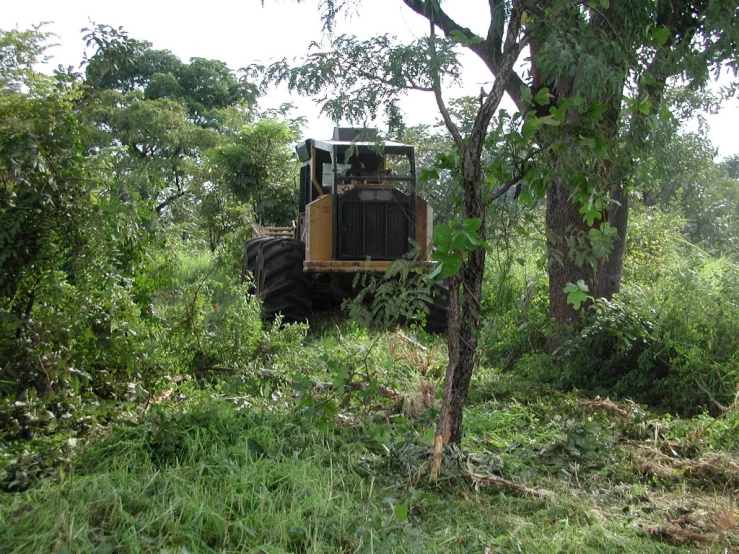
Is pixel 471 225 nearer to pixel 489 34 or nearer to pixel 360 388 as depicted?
pixel 360 388

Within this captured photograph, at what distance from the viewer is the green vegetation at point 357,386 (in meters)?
3.39

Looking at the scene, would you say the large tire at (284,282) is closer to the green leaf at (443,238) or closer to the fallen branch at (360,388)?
the fallen branch at (360,388)

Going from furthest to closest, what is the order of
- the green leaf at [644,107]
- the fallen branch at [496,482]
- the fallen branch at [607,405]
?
the fallen branch at [607,405]
the green leaf at [644,107]
the fallen branch at [496,482]

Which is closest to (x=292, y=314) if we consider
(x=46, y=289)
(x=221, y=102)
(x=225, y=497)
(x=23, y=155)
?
(x=46, y=289)

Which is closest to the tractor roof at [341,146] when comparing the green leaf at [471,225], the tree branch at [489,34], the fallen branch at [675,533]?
the tree branch at [489,34]

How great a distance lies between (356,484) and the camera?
3877 millimetres

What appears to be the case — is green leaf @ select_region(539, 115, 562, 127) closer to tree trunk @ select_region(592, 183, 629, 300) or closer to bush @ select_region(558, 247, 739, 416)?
bush @ select_region(558, 247, 739, 416)

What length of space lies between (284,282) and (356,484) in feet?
17.7

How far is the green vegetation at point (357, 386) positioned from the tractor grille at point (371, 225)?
2.25 m

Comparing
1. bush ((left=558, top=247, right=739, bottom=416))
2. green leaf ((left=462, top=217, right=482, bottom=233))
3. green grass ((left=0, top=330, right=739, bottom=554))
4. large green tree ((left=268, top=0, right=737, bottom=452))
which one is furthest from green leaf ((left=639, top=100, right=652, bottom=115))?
bush ((left=558, top=247, right=739, bottom=416))

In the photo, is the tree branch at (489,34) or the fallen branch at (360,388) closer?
the tree branch at (489,34)

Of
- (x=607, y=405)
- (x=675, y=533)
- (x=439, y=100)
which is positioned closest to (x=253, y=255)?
(x=607, y=405)

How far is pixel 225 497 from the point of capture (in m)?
3.44

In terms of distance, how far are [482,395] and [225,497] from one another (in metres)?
3.10
